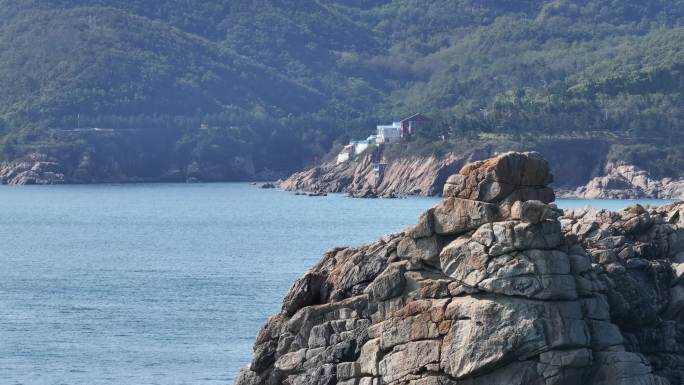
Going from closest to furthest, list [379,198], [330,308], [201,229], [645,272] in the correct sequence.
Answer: [330,308]
[645,272]
[201,229]
[379,198]

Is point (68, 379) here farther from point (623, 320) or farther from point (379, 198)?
point (379, 198)

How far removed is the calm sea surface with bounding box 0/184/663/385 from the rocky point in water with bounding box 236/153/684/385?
1098cm

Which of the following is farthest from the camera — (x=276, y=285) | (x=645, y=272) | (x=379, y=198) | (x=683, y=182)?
(x=379, y=198)

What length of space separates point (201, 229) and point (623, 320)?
9392 cm

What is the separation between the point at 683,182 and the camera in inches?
7067

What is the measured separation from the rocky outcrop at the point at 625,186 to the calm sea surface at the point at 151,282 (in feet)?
41.5

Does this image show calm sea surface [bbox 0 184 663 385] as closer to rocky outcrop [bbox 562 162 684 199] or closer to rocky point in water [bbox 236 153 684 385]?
rocky point in water [bbox 236 153 684 385]

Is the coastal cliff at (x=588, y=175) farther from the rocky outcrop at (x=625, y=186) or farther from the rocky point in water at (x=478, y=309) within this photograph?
the rocky point in water at (x=478, y=309)

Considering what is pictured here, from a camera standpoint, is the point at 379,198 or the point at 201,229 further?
the point at 379,198

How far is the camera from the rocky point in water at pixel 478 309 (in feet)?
129

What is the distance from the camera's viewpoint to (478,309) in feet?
130

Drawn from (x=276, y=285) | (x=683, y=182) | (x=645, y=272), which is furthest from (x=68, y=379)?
(x=683, y=182)

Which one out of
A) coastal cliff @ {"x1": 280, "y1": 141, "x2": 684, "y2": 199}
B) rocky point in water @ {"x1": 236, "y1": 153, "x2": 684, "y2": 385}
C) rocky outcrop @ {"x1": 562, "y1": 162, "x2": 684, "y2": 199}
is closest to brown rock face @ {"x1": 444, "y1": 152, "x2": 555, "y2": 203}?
rocky point in water @ {"x1": 236, "y1": 153, "x2": 684, "y2": 385}

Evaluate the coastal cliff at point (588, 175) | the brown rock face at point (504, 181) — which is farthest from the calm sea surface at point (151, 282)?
the brown rock face at point (504, 181)
